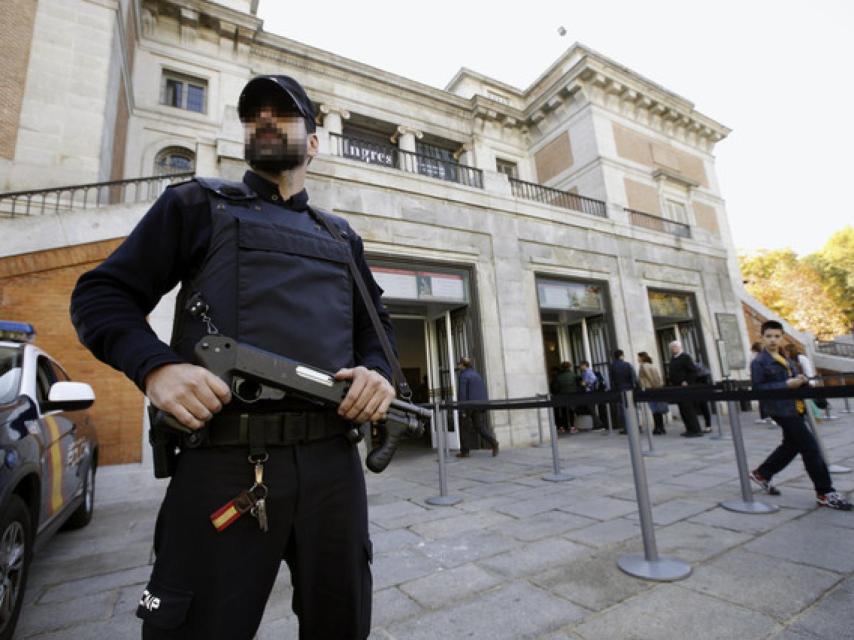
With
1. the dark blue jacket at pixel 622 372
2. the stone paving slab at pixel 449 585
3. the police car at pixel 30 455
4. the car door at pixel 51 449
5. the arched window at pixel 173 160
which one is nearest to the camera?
the police car at pixel 30 455

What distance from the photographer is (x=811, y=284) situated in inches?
1251

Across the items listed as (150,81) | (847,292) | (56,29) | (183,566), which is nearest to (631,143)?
(150,81)

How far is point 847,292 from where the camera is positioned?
36812 millimetres

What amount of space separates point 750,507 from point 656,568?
190cm

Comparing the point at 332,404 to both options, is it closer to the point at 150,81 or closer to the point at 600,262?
the point at 600,262

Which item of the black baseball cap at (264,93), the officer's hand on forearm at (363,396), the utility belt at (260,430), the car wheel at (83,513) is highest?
Result: the black baseball cap at (264,93)

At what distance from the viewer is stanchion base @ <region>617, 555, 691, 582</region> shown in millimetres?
2578

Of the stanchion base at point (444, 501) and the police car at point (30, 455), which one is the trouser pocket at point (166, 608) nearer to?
the police car at point (30, 455)

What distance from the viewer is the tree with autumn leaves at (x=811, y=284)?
31.2 m

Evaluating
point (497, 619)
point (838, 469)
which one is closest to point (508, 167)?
Answer: point (838, 469)

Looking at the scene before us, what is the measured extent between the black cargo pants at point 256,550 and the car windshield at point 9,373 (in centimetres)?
237

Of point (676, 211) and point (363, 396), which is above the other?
point (676, 211)

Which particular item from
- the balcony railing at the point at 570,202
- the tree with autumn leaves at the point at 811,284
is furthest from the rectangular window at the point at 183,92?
the tree with autumn leaves at the point at 811,284

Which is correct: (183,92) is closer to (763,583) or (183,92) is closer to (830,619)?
(763,583)
